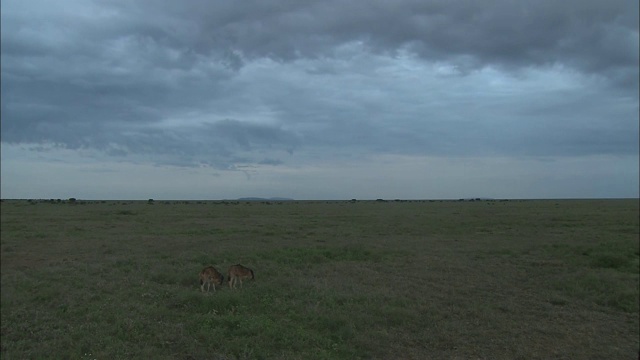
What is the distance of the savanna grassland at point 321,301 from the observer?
9.08 metres

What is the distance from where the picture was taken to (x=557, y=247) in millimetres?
22453

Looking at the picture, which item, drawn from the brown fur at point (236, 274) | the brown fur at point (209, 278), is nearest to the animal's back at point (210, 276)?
the brown fur at point (209, 278)

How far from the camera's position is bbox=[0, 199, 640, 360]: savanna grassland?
9078 mm

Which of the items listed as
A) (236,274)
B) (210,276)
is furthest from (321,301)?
(210,276)

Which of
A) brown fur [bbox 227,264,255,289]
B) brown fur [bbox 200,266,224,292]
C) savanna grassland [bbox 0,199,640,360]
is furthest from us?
brown fur [bbox 227,264,255,289]

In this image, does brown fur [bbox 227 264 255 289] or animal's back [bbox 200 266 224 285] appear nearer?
animal's back [bbox 200 266 224 285]

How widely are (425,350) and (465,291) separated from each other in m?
5.19

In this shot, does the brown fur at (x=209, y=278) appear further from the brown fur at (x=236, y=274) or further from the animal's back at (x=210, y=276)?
the brown fur at (x=236, y=274)

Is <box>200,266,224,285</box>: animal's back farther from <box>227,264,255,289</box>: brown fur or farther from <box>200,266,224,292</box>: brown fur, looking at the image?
<box>227,264,255,289</box>: brown fur

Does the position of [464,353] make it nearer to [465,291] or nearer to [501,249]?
[465,291]

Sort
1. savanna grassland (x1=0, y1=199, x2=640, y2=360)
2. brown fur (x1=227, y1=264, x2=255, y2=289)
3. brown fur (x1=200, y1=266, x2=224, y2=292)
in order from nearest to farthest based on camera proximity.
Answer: savanna grassland (x1=0, y1=199, x2=640, y2=360) → brown fur (x1=200, y1=266, x2=224, y2=292) → brown fur (x1=227, y1=264, x2=255, y2=289)

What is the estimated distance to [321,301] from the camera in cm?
1194

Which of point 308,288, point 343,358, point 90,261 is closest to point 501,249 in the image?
point 308,288

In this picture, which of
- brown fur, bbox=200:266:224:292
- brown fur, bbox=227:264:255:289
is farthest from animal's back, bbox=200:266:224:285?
brown fur, bbox=227:264:255:289
